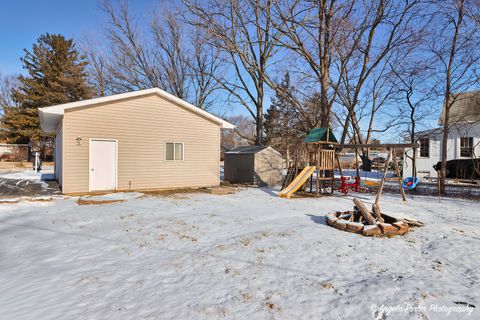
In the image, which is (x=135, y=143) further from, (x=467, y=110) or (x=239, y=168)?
(x=467, y=110)

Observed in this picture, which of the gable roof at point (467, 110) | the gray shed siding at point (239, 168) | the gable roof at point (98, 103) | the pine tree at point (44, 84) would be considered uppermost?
the pine tree at point (44, 84)

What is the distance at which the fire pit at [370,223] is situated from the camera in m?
5.42

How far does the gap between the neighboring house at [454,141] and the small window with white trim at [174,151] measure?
13.1 metres

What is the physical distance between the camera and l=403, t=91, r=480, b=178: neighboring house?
16.2 m

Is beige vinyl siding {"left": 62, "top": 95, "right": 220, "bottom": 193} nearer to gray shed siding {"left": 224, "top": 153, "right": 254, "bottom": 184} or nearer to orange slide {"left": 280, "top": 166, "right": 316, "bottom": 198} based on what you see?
gray shed siding {"left": 224, "top": 153, "right": 254, "bottom": 184}

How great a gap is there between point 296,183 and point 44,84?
33.0 metres

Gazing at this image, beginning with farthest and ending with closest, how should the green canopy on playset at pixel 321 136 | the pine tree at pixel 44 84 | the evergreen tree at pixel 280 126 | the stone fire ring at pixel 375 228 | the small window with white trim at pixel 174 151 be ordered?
the evergreen tree at pixel 280 126
the pine tree at pixel 44 84
the small window with white trim at pixel 174 151
the green canopy on playset at pixel 321 136
the stone fire ring at pixel 375 228

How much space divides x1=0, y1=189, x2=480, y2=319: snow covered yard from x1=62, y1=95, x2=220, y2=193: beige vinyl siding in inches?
147

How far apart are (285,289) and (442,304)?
159 centimetres

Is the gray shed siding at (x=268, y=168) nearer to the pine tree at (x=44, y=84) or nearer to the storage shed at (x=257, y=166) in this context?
the storage shed at (x=257, y=166)

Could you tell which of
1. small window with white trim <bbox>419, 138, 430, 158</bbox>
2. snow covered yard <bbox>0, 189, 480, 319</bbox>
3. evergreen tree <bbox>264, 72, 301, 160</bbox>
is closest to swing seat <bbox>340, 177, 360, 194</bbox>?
snow covered yard <bbox>0, 189, 480, 319</bbox>

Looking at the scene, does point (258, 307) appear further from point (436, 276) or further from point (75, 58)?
point (75, 58)

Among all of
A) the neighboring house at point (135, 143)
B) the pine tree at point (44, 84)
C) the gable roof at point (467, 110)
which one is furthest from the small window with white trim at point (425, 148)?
the pine tree at point (44, 84)

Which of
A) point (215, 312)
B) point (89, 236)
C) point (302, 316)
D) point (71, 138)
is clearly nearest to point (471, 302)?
point (302, 316)
